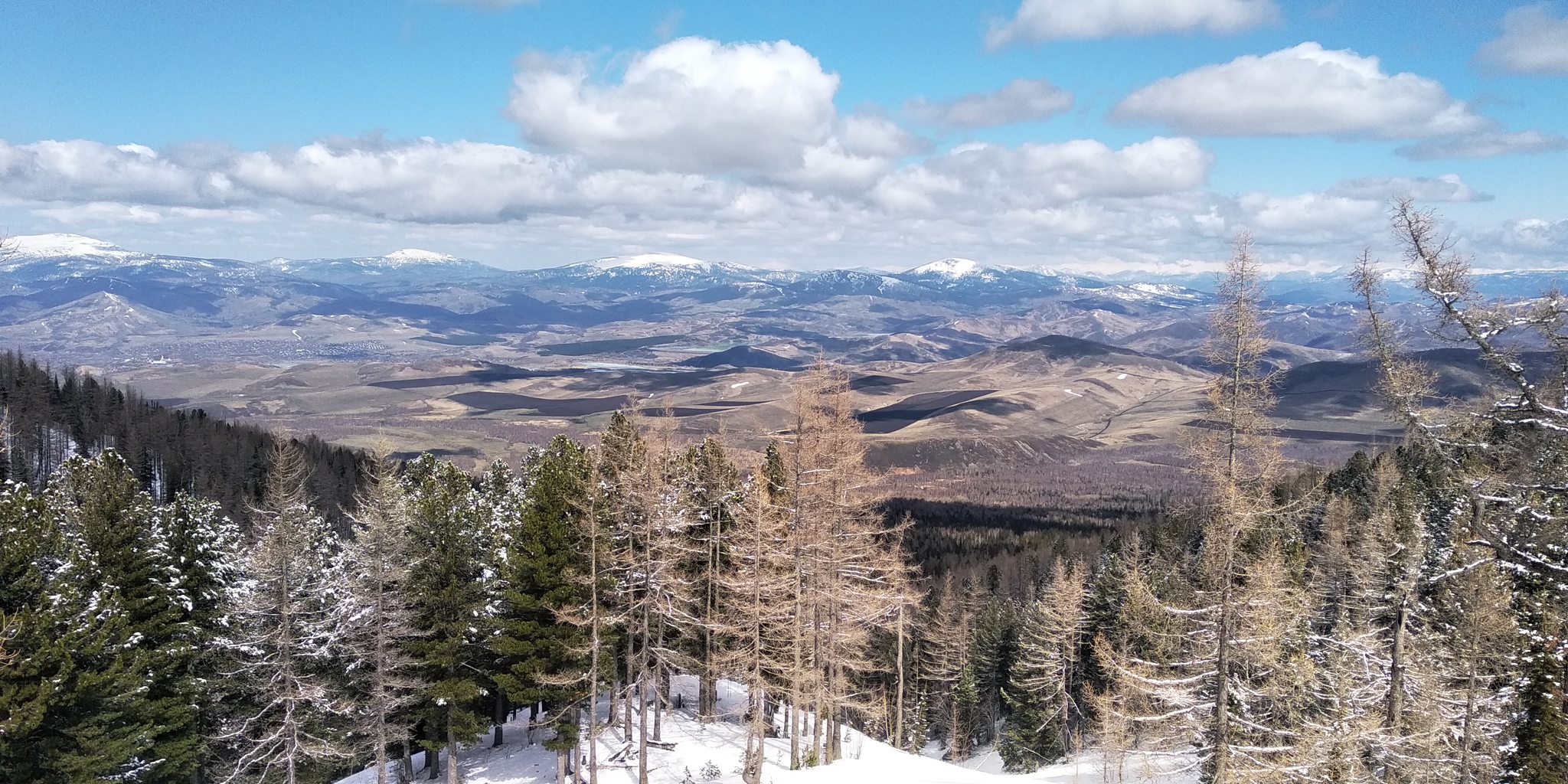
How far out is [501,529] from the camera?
44344mm

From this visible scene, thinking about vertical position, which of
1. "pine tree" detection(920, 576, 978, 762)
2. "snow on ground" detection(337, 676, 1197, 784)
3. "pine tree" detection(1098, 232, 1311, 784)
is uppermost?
"pine tree" detection(1098, 232, 1311, 784)

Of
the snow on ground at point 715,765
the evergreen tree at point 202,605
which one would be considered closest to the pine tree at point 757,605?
the snow on ground at point 715,765

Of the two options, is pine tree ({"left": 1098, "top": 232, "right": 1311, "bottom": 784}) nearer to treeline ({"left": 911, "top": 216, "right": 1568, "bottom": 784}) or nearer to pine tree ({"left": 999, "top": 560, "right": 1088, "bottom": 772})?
treeline ({"left": 911, "top": 216, "right": 1568, "bottom": 784})

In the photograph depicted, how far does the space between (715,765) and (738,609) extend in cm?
706

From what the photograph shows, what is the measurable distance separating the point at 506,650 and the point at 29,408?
10084 centimetres

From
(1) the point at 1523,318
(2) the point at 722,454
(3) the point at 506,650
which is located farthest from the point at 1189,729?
(2) the point at 722,454

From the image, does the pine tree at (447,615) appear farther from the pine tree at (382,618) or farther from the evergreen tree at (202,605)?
the evergreen tree at (202,605)

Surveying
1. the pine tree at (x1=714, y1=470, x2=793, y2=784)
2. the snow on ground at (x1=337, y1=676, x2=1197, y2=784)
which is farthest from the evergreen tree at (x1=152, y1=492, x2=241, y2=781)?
the pine tree at (x1=714, y1=470, x2=793, y2=784)

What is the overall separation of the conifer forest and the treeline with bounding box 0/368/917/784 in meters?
0.16

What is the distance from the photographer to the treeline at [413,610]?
2872 centimetres

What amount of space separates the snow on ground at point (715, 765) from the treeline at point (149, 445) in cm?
5954

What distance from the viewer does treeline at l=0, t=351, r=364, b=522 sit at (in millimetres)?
93375

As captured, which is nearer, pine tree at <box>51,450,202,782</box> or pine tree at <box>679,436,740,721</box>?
pine tree at <box>51,450,202,782</box>

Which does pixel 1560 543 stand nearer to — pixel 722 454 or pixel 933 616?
pixel 722 454
